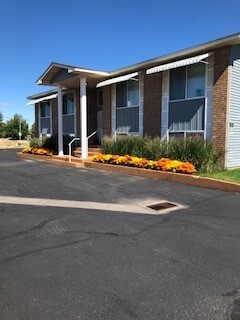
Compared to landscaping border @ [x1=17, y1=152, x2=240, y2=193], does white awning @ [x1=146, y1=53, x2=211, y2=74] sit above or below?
above

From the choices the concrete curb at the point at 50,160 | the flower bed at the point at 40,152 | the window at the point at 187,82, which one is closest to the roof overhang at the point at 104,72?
the window at the point at 187,82

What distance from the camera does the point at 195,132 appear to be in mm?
13391

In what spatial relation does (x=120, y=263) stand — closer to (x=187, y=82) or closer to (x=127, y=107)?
(x=187, y=82)

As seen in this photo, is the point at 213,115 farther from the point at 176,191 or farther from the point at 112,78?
the point at 112,78

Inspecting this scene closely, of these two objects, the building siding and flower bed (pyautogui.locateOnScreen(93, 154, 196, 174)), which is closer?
flower bed (pyautogui.locateOnScreen(93, 154, 196, 174))

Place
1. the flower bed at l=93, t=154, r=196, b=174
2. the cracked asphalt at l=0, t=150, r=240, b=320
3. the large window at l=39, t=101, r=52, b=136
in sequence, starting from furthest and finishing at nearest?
the large window at l=39, t=101, r=52, b=136, the flower bed at l=93, t=154, r=196, b=174, the cracked asphalt at l=0, t=150, r=240, b=320

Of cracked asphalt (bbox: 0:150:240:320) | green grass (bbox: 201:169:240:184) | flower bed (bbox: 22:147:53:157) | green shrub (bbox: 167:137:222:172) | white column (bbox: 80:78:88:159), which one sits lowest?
cracked asphalt (bbox: 0:150:240:320)

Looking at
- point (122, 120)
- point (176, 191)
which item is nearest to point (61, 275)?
point (176, 191)

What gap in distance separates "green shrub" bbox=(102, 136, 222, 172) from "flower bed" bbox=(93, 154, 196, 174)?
19.1 inches

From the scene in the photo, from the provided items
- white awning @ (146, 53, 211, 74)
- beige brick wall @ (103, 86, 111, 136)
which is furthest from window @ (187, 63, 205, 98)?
beige brick wall @ (103, 86, 111, 136)

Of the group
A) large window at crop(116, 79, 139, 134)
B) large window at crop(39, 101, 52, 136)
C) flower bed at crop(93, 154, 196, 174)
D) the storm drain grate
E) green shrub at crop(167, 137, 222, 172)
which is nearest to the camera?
the storm drain grate

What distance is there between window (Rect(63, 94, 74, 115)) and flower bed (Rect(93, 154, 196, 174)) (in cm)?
854

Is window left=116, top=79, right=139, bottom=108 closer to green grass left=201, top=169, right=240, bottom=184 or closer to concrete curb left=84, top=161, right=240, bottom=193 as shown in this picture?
concrete curb left=84, top=161, right=240, bottom=193

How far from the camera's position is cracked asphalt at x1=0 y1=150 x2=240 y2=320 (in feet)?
10.7
